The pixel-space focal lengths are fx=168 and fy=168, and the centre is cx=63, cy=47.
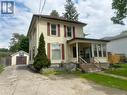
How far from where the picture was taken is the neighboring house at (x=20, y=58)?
4113 centimetres

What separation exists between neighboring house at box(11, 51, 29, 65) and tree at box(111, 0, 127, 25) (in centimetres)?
2784

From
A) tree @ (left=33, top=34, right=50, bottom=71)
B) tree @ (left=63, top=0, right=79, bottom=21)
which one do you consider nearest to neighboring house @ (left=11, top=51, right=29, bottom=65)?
tree @ (left=63, top=0, right=79, bottom=21)

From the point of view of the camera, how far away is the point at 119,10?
17453mm

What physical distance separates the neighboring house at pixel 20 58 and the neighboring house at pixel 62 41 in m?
20.7

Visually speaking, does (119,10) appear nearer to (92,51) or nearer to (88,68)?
(92,51)

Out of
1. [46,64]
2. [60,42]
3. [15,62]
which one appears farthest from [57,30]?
[15,62]

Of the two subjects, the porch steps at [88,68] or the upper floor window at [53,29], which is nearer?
the porch steps at [88,68]

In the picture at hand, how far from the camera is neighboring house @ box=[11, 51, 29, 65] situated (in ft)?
135

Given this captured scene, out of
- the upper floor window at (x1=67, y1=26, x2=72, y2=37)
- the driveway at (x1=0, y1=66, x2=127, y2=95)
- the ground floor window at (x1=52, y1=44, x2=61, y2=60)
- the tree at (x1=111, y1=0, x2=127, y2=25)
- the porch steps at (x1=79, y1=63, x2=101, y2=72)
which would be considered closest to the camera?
the driveway at (x1=0, y1=66, x2=127, y2=95)

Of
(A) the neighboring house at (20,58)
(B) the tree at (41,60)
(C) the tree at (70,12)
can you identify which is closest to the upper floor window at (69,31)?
Answer: (B) the tree at (41,60)

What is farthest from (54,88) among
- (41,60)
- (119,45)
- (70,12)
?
(70,12)

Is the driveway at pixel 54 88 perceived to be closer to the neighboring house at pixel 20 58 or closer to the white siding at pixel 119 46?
the white siding at pixel 119 46

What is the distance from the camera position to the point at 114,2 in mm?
17422

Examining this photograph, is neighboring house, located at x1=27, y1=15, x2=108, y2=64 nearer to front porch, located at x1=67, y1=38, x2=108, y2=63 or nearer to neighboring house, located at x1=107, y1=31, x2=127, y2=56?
front porch, located at x1=67, y1=38, x2=108, y2=63
